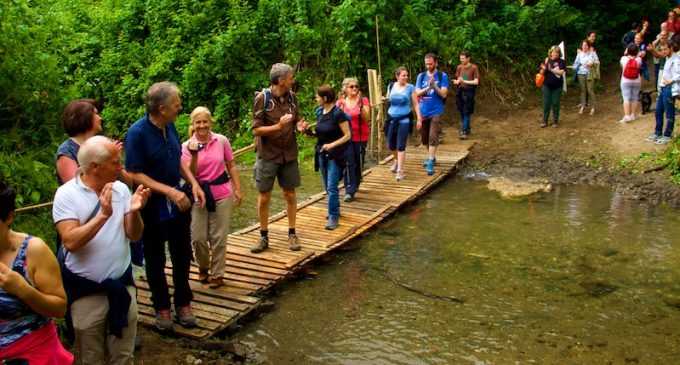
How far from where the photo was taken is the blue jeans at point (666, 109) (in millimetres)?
11328

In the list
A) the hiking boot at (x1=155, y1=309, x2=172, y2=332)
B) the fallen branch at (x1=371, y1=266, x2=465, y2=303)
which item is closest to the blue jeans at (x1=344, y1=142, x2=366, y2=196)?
the fallen branch at (x1=371, y1=266, x2=465, y2=303)

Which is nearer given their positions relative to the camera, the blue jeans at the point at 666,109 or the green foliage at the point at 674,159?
the green foliage at the point at 674,159

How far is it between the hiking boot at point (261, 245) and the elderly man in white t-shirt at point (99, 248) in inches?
135

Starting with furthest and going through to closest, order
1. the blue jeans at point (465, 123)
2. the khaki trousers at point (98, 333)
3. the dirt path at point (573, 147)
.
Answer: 1. the blue jeans at point (465, 123)
2. the dirt path at point (573, 147)
3. the khaki trousers at point (98, 333)

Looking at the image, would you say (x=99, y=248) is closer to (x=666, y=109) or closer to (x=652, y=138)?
(x=666, y=109)

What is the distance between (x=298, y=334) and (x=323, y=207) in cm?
393

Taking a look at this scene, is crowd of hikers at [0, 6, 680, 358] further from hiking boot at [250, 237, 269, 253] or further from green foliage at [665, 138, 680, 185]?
green foliage at [665, 138, 680, 185]

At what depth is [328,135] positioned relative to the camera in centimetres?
820

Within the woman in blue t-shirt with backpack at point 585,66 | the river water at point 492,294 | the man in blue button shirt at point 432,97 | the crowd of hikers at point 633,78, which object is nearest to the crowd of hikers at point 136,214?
the river water at point 492,294

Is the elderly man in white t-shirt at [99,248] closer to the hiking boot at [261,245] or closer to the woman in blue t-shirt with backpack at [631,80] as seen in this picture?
the hiking boot at [261,245]

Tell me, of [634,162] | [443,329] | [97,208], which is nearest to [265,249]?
[443,329]

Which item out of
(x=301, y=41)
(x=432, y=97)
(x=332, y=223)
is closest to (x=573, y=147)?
(x=432, y=97)

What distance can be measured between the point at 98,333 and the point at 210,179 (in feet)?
7.37

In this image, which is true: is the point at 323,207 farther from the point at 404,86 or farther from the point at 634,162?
the point at 634,162
